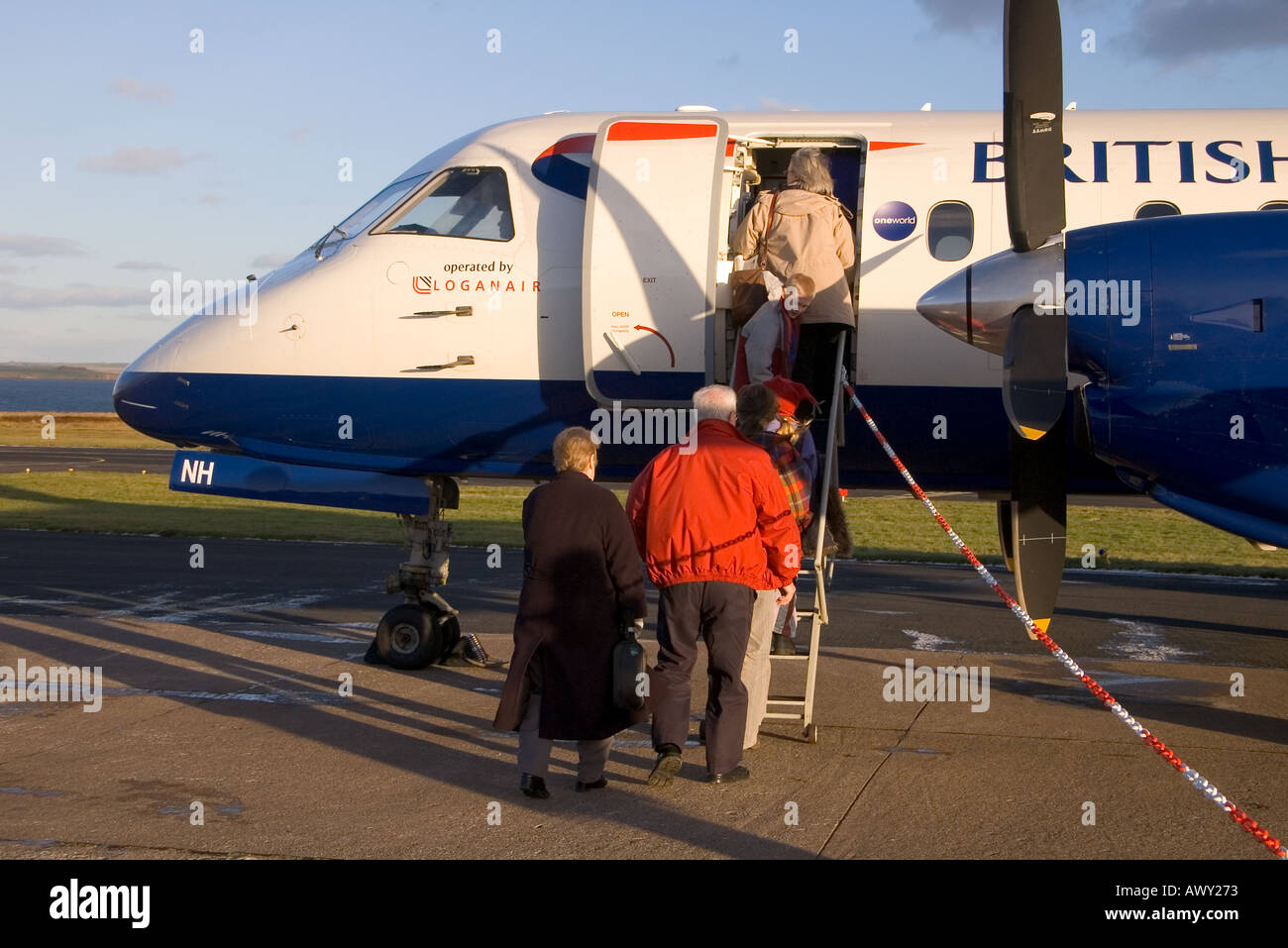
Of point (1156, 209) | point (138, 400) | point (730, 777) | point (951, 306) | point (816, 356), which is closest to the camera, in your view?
point (730, 777)

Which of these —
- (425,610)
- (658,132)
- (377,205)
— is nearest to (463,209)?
(377,205)

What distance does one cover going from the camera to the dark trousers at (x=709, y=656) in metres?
6.46

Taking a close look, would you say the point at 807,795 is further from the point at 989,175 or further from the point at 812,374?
the point at 989,175

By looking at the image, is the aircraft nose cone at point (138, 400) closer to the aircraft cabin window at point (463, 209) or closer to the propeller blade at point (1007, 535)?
the aircraft cabin window at point (463, 209)

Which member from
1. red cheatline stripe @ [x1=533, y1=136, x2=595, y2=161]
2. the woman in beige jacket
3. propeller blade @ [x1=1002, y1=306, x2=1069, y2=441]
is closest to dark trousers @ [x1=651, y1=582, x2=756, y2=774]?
propeller blade @ [x1=1002, y1=306, x2=1069, y2=441]

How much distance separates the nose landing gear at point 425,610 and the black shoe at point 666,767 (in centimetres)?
342

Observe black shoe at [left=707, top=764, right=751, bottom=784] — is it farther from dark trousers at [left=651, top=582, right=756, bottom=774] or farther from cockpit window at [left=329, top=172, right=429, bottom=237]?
cockpit window at [left=329, top=172, right=429, bottom=237]

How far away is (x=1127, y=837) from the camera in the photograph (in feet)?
18.8

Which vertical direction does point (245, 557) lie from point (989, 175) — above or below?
below

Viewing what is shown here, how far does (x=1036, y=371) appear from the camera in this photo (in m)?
7.11

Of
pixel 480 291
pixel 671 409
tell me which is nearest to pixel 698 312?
pixel 671 409

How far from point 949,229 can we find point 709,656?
159 inches

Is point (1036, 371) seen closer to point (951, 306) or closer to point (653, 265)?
point (951, 306)
